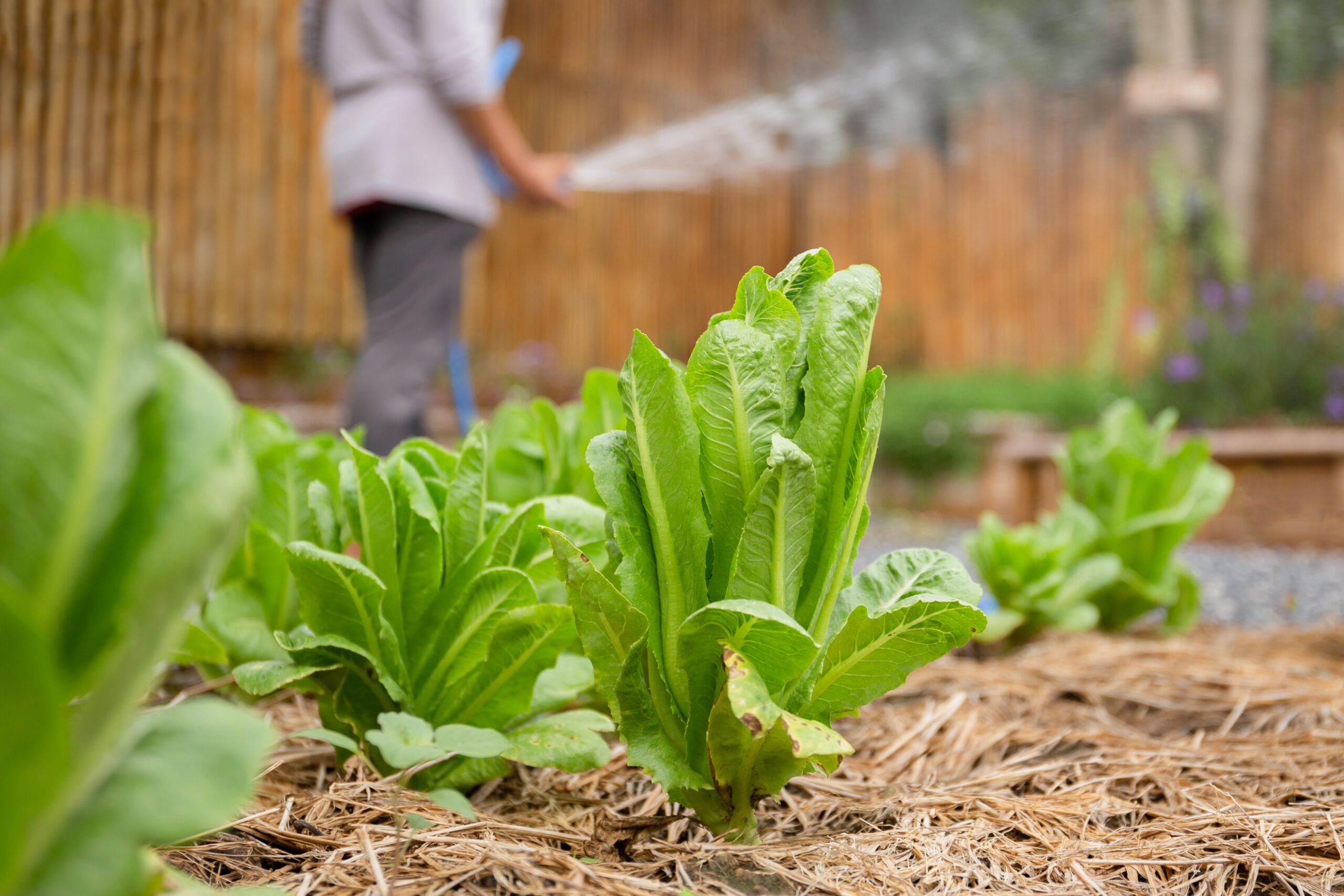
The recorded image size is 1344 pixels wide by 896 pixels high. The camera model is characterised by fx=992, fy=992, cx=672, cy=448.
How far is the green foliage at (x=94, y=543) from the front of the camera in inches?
17.4

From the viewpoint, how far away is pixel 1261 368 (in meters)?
5.50

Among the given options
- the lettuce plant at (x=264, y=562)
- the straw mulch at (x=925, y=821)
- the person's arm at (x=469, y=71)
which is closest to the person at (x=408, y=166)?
the person's arm at (x=469, y=71)

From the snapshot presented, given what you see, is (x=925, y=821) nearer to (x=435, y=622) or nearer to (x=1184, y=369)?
A: (x=435, y=622)

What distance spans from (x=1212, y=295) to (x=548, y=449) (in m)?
6.52

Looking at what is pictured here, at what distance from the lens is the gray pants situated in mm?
2768

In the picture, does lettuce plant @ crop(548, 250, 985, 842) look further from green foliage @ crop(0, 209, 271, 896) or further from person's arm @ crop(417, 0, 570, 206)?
person's arm @ crop(417, 0, 570, 206)

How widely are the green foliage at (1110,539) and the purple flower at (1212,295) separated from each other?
193 inches

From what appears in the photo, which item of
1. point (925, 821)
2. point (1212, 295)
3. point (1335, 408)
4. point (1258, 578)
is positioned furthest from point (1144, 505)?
point (1212, 295)

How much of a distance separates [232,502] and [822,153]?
9040mm

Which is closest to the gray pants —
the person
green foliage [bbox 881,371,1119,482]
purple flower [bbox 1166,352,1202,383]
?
the person

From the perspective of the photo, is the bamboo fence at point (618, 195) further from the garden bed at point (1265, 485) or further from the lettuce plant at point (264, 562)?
the lettuce plant at point (264, 562)

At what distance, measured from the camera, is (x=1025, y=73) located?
343 inches

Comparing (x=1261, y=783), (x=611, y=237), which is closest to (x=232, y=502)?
(x=1261, y=783)

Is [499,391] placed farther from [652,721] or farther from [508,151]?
[652,721]
